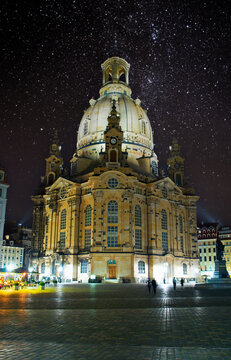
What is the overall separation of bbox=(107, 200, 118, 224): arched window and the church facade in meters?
0.10

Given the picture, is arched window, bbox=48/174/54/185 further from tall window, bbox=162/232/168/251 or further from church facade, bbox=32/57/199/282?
tall window, bbox=162/232/168/251

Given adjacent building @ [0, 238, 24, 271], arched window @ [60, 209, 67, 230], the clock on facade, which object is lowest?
adjacent building @ [0, 238, 24, 271]

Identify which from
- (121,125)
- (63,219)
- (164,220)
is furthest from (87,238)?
(121,125)

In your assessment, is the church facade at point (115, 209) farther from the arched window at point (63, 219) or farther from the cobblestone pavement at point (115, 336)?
the cobblestone pavement at point (115, 336)

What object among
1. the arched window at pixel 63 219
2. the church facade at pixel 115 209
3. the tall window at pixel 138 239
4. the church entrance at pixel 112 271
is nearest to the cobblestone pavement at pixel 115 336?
the church facade at pixel 115 209

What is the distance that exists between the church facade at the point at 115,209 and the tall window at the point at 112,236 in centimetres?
19

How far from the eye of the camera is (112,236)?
6750cm

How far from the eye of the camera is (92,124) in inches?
3469

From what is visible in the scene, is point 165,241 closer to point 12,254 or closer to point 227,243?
point 227,243

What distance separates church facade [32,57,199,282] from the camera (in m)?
67.4

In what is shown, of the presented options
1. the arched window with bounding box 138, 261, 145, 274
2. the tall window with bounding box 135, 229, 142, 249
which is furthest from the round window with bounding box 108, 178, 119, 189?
the arched window with bounding box 138, 261, 145, 274

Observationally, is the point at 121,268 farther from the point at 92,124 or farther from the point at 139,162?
the point at 92,124

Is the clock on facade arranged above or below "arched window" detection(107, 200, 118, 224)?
above

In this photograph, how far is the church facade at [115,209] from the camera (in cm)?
6738
